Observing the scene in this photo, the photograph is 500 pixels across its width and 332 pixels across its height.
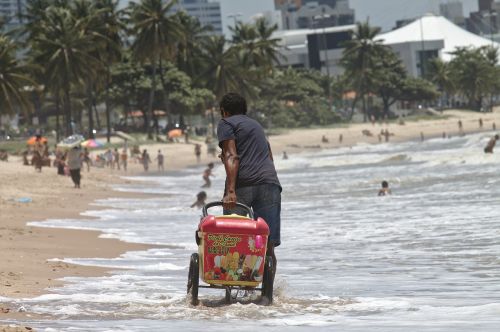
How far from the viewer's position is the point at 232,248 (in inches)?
303

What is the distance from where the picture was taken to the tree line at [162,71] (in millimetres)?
69000

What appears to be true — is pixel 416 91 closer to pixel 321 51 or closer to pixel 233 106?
pixel 321 51

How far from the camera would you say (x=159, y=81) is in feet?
274

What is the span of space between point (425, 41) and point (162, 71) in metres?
74.9

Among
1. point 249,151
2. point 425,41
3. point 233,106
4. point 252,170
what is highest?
point 425,41

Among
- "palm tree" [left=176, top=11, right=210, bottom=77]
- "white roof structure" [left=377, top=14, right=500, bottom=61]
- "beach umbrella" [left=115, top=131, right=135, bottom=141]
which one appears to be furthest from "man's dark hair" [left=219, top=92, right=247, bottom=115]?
"white roof structure" [left=377, top=14, right=500, bottom=61]

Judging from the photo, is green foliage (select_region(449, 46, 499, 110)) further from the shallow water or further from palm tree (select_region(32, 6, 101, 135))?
the shallow water

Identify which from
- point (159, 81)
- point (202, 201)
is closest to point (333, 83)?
point (159, 81)

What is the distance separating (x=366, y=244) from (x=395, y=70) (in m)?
111

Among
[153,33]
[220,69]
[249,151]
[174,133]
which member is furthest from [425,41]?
[249,151]

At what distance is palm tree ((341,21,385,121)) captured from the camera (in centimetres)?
11925

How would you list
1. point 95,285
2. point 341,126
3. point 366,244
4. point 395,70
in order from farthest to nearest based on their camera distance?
point 395,70 < point 341,126 < point 366,244 < point 95,285

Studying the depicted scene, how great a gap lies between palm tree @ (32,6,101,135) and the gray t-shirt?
60.4 meters

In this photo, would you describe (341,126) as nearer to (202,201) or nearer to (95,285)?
(202,201)
